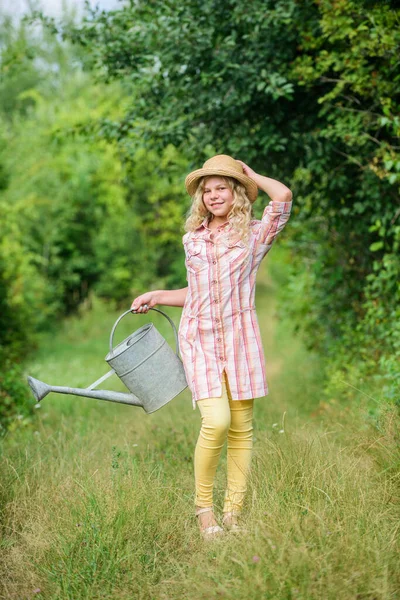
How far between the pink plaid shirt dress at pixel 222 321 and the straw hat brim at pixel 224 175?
0.17 m

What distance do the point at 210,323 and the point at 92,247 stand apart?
46.1ft

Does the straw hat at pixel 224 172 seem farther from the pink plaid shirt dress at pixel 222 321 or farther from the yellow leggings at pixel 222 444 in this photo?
the yellow leggings at pixel 222 444

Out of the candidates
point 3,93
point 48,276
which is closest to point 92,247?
point 48,276

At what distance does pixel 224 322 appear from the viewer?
311 cm

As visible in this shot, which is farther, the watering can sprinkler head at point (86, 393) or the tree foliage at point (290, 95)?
the tree foliage at point (290, 95)

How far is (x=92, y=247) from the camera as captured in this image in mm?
16859

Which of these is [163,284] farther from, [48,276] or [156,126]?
[156,126]

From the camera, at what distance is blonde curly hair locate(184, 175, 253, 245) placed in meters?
3.20

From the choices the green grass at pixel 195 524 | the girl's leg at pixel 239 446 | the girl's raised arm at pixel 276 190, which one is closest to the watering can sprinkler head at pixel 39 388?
the green grass at pixel 195 524

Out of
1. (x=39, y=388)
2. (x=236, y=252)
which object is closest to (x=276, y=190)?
(x=236, y=252)

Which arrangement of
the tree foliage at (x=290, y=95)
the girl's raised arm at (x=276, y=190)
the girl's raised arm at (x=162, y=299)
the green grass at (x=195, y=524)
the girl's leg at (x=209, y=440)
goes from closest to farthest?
1. the green grass at (x=195, y=524)
2. the girl's leg at (x=209, y=440)
3. the girl's raised arm at (x=276, y=190)
4. the girl's raised arm at (x=162, y=299)
5. the tree foliage at (x=290, y=95)

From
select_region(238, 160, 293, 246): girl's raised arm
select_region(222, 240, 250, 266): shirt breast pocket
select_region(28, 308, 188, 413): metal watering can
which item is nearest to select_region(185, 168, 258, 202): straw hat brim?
→ select_region(238, 160, 293, 246): girl's raised arm

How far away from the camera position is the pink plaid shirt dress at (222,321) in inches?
121

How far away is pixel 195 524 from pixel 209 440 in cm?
37
